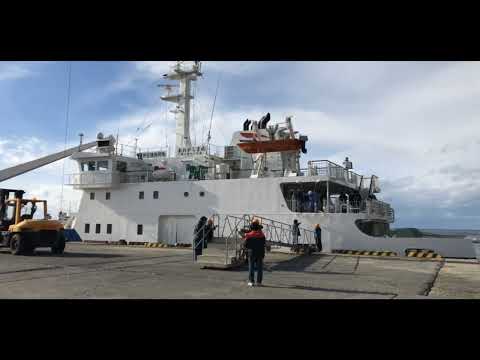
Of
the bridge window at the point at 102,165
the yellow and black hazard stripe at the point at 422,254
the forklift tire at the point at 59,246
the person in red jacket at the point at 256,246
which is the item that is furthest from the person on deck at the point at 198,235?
the bridge window at the point at 102,165

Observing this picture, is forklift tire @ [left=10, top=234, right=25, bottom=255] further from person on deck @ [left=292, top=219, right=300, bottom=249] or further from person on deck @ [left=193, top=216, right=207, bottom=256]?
person on deck @ [left=292, top=219, right=300, bottom=249]

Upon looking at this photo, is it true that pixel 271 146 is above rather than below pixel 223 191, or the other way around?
above

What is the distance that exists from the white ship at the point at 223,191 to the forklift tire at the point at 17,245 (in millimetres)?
9426

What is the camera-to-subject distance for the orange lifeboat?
2134 cm

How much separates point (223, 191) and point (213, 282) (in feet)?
42.1

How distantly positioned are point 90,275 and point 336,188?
50.2ft

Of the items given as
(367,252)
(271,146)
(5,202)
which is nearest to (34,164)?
(5,202)

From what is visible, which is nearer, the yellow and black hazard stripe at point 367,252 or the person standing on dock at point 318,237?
the yellow and black hazard stripe at point 367,252

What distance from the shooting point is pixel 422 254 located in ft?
57.8

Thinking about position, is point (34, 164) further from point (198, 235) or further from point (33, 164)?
point (198, 235)

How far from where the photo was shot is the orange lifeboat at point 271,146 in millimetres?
21344

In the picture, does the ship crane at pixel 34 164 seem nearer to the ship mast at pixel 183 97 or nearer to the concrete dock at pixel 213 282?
the ship mast at pixel 183 97
